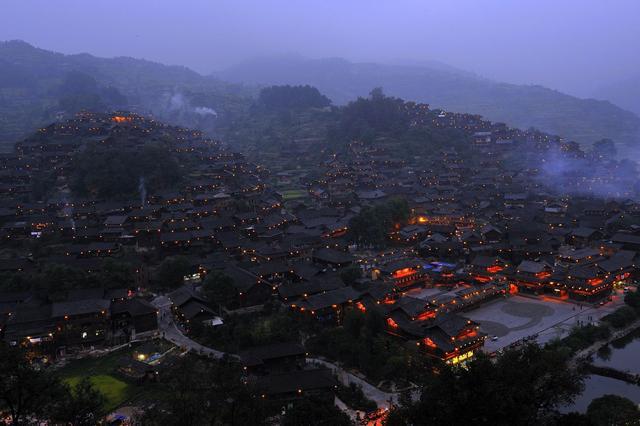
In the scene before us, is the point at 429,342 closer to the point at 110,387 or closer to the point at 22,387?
the point at 110,387

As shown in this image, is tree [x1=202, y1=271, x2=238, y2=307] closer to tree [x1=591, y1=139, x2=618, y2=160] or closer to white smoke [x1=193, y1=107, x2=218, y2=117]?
tree [x1=591, y1=139, x2=618, y2=160]

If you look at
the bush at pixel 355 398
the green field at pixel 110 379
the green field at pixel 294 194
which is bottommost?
the green field at pixel 110 379

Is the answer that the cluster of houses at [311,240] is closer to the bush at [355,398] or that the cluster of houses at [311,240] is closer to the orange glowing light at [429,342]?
the orange glowing light at [429,342]

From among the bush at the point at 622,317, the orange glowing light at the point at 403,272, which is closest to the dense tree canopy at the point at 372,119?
the orange glowing light at the point at 403,272

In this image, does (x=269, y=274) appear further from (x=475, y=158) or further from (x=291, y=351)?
(x=475, y=158)

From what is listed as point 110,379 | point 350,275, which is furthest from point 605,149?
point 110,379

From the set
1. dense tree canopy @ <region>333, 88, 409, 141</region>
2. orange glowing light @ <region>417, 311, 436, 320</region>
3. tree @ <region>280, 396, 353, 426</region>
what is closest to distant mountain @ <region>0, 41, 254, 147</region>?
dense tree canopy @ <region>333, 88, 409, 141</region>

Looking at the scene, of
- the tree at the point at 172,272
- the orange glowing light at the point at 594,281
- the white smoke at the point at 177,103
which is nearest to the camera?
the orange glowing light at the point at 594,281
